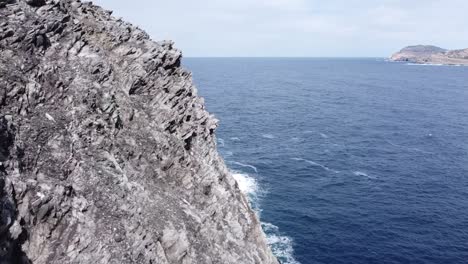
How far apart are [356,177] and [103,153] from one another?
247 ft

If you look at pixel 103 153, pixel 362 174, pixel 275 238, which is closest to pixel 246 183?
pixel 275 238

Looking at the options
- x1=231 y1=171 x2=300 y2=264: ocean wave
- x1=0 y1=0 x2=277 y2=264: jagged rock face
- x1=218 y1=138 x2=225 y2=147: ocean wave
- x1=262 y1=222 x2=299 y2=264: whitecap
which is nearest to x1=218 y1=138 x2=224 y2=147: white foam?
x1=218 y1=138 x2=225 y2=147: ocean wave

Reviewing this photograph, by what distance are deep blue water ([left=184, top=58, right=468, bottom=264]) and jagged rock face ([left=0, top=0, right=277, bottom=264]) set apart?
29667 mm

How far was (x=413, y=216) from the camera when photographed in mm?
77562

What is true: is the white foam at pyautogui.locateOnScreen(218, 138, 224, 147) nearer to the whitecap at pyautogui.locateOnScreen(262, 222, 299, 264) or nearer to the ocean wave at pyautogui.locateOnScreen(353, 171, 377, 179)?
the ocean wave at pyautogui.locateOnScreen(353, 171, 377, 179)

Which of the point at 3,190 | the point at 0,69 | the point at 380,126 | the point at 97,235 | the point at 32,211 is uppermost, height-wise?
the point at 0,69

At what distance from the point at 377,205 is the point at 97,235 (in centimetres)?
6834

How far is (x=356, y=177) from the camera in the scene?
94.2 meters

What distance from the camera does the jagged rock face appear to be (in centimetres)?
2453

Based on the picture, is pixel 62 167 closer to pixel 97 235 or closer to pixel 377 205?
pixel 97 235

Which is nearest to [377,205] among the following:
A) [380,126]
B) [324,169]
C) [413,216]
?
[413,216]

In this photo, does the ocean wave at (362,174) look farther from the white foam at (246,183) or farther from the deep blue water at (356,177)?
the white foam at (246,183)

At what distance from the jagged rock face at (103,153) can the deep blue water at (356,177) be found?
97.3ft

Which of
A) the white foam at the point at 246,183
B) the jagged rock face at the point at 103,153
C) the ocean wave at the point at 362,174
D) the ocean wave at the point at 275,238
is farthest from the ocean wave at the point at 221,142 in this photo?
the jagged rock face at the point at 103,153
